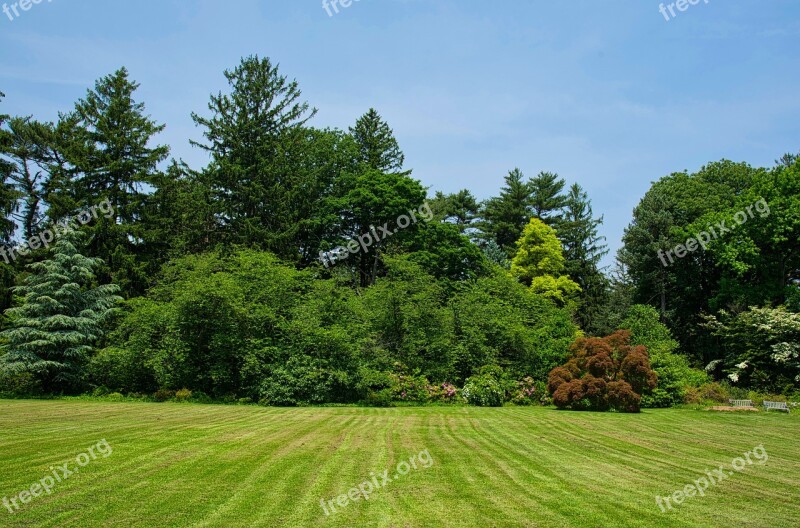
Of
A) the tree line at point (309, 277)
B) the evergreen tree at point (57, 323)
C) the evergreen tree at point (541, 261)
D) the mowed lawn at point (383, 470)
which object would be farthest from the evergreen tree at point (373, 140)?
the mowed lawn at point (383, 470)

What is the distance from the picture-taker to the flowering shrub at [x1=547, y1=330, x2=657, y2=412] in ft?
69.0

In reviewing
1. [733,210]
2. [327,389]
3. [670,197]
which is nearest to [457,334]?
[327,389]

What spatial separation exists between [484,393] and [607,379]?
5185 mm

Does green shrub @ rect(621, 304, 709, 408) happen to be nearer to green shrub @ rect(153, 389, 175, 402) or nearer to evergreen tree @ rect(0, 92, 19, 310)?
green shrub @ rect(153, 389, 175, 402)

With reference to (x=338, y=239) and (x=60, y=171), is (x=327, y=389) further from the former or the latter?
(x=60, y=171)

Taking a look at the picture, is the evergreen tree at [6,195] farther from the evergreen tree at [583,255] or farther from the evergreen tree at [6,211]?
the evergreen tree at [583,255]

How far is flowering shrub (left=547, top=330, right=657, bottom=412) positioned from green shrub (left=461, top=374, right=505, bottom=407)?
264 cm

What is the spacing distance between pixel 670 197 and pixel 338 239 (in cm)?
2415

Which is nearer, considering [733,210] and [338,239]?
[733,210]

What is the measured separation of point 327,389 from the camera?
23.0 metres

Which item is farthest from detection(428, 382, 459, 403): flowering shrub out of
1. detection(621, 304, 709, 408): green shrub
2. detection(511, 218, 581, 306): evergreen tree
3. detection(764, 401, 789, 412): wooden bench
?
detection(511, 218, 581, 306): evergreen tree

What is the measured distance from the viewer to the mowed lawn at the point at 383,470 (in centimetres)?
656

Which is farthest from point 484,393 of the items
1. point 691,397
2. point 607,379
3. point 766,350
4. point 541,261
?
point 541,261

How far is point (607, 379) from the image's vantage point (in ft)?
71.4
